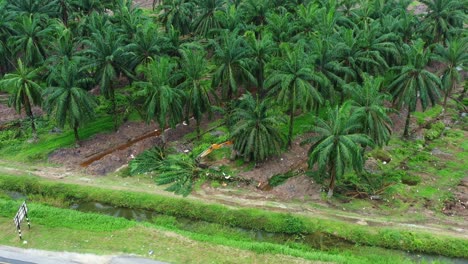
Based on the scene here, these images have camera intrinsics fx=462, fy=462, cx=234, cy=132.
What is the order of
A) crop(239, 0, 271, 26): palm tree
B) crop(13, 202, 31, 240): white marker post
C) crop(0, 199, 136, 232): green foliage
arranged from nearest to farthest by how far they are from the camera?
1. crop(13, 202, 31, 240): white marker post
2. crop(0, 199, 136, 232): green foliage
3. crop(239, 0, 271, 26): palm tree

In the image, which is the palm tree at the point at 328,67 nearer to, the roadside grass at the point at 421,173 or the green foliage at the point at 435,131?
the roadside grass at the point at 421,173

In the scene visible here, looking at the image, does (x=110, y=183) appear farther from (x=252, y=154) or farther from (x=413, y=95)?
(x=413, y=95)

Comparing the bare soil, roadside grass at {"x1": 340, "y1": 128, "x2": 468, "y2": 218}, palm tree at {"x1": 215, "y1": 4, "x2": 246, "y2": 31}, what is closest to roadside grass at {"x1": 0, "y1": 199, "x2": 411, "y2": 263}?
roadside grass at {"x1": 340, "y1": 128, "x2": 468, "y2": 218}

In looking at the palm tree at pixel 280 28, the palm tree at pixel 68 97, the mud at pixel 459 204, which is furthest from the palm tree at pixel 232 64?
the mud at pixel 459 204

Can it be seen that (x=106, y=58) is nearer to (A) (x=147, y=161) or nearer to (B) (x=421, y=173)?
(A) (x=147, y=161)

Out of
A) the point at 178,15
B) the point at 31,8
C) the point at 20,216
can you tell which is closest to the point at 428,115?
the point at 178,15

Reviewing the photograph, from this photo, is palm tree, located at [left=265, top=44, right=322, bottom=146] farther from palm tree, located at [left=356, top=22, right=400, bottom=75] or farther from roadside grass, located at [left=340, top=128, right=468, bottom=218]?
roadside grass, located at [left=340, top=128, right=468, bottom=218]
